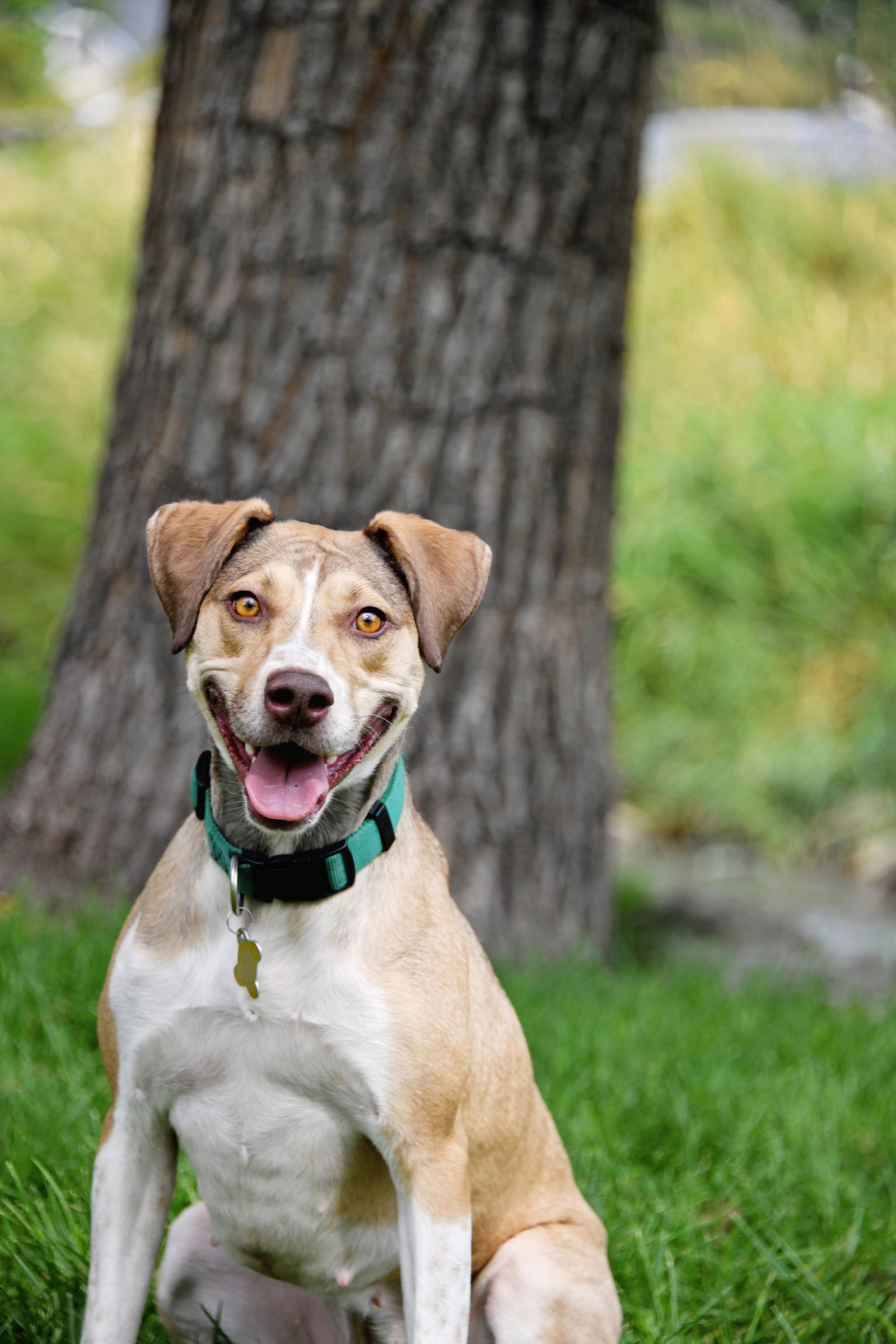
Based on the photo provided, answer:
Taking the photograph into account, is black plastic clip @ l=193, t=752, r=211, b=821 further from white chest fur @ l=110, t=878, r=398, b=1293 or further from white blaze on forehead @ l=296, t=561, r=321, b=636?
white blaze on forehead @ l=296, t=561, r=321, b=636

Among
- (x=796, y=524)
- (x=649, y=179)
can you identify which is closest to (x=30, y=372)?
(x=649, y=179)

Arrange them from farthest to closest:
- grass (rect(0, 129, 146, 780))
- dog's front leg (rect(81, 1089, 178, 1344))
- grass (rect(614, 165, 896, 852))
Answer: grass (rect(0, 129, 146, 780)) → grass (rect(614, 165, 896, 852)) → dog's front leg (rect(81, 1089, 178, 1344))

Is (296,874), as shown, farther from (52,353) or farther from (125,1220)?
(52,353)

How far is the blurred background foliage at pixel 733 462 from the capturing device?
8.29 metres

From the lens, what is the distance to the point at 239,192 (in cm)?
444

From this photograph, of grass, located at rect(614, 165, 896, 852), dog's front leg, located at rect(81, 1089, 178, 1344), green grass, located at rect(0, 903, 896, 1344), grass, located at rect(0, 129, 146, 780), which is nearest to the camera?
dog's front leg, located at rect(81, 1089, 178, 1344)

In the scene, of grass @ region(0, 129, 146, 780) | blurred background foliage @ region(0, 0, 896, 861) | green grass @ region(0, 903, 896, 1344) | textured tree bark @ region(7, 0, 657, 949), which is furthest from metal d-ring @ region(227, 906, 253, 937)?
grass @ region(0, 129, 146, 780)

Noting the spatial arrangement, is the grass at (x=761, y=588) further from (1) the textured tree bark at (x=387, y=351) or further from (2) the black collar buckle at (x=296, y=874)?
(2) the black collar buckle at (x=296, y=874)

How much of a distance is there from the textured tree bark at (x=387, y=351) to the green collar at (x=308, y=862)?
216cm

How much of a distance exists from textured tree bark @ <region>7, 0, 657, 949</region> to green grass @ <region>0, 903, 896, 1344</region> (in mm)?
611

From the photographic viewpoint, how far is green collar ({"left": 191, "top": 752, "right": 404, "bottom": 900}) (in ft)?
7.75

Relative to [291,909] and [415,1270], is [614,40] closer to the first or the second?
[291,909]

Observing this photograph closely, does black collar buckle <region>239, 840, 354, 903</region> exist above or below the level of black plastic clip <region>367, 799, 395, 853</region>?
below

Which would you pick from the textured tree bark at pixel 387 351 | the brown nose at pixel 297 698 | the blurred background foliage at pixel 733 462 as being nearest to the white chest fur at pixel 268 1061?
the brown nose at pixel 297 698
